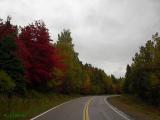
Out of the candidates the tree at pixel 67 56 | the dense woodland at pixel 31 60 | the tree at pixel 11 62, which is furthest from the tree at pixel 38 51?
the tree at pixel 67 56

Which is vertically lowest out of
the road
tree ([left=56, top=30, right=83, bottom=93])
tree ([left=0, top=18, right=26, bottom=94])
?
the road

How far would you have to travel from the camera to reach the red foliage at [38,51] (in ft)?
166

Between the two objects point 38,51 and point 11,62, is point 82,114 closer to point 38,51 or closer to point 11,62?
point 11,62

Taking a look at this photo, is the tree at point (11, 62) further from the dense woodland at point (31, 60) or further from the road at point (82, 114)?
the road at point (82, 114)

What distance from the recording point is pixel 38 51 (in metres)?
52.2

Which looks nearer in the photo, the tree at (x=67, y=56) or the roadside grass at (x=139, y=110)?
the roadside grass at (x=139, y=110)

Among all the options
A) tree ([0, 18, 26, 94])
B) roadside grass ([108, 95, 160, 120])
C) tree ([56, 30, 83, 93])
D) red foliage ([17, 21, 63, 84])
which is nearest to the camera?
roadside grass ([108, 95, 160, 120])

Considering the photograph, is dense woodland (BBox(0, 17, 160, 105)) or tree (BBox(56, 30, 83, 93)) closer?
dense woodland (BBox(0, 17, 160, 105))

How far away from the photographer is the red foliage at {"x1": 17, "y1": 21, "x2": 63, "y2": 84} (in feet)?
166

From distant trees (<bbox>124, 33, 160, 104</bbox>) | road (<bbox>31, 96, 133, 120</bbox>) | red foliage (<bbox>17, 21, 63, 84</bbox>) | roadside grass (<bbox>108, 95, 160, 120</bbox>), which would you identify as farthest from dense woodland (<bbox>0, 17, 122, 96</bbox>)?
distant trees (<bbox>124, 33, 160, 104</bbox>)

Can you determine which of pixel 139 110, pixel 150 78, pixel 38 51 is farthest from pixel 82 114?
pixel 150 78

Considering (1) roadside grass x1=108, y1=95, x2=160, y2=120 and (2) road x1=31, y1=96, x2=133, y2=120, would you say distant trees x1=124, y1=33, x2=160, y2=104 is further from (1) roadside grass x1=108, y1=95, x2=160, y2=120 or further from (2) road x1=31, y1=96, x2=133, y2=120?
(2) road x1=31, y1=96, x2=133, y2=120

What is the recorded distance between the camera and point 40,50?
52.3 metres

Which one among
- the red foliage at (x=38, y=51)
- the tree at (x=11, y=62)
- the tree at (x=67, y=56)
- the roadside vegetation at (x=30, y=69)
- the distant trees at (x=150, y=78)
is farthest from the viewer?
the tree at (x=67, y=56)
